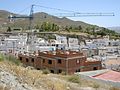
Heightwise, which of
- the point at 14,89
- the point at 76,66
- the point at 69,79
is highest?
the point at 14,89

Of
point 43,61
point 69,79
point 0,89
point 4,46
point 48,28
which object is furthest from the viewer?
point 48,28

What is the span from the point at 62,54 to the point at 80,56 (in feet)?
7.77

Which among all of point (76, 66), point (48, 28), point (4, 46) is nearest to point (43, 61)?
point (76, 66)

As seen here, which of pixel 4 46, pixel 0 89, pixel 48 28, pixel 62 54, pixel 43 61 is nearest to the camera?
pixel 0 89

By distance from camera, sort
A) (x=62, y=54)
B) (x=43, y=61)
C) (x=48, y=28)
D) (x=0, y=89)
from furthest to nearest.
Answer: (x=48, y=28) → (x=43, y=61) → (x=62, y=54) → (x=0, y=89)

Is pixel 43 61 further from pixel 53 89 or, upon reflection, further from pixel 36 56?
pixel 53 89

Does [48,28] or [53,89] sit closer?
[53,89]

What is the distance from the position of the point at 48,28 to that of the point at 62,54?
58.8m

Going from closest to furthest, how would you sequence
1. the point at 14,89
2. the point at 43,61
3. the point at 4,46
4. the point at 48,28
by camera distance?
1. the point at 14,89
2. the point at 43,61
3. the point at 4,46
4. the point at 48,28

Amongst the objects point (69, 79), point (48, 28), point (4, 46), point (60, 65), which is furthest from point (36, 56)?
point (48, 28)

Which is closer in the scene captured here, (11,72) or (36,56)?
(11,72)

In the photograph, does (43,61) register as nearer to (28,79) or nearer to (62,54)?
(62,54)

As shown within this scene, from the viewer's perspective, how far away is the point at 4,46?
52.6m

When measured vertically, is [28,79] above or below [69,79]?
above
